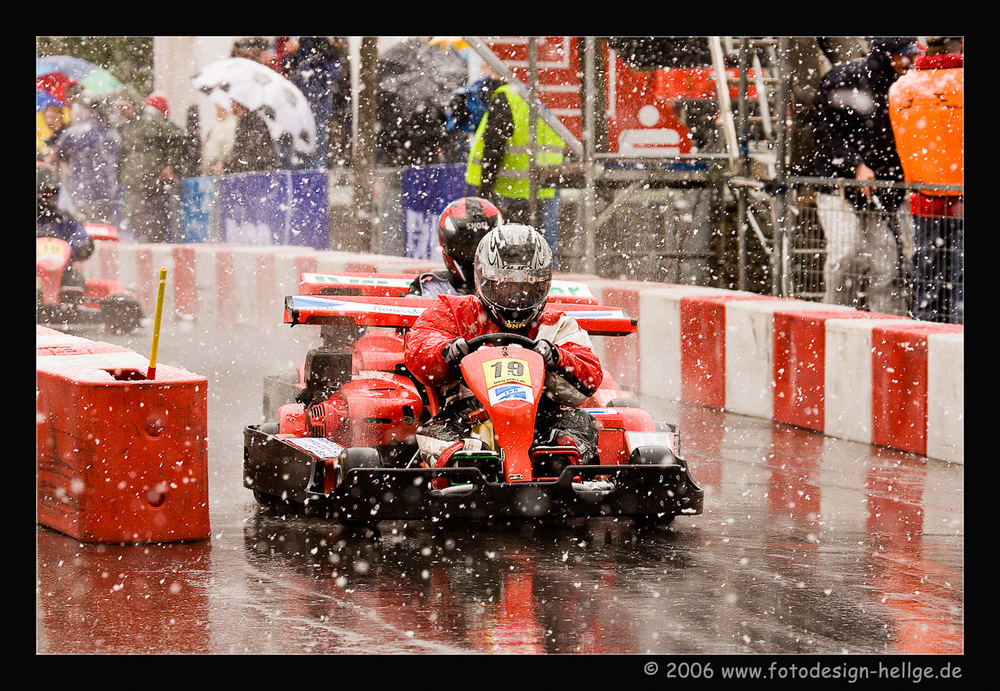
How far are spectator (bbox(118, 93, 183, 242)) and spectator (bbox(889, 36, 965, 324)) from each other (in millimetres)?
14385

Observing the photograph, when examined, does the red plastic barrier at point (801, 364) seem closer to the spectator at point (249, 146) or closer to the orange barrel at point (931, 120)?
the orange barrel at point (931, 120)

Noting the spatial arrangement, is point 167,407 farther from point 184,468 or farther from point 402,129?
point 402,129

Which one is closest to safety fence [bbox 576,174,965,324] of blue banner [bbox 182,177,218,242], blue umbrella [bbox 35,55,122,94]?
blue banner [bbox 182,177,218,242]

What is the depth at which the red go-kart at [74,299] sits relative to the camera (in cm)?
1587

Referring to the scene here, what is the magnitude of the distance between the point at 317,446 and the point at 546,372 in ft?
3.68

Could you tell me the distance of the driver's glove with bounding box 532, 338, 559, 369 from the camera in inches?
299

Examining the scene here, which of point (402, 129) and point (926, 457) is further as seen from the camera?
point (402, 129)

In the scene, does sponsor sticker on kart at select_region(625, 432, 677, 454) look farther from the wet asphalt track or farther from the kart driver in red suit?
the wet asphalt track

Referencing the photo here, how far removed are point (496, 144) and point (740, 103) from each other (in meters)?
2.24

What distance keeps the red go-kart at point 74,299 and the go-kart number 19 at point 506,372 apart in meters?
9.23

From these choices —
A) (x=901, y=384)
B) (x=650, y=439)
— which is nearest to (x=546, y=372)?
(x=650, y=439)

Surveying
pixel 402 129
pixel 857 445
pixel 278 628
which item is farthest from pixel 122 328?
pixel 278 628

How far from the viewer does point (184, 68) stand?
27.5m

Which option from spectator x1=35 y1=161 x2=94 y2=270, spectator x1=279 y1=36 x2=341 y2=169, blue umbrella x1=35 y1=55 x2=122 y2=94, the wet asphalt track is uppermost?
blue umbrella x1=35 y1=55 x2=122 y2=94
